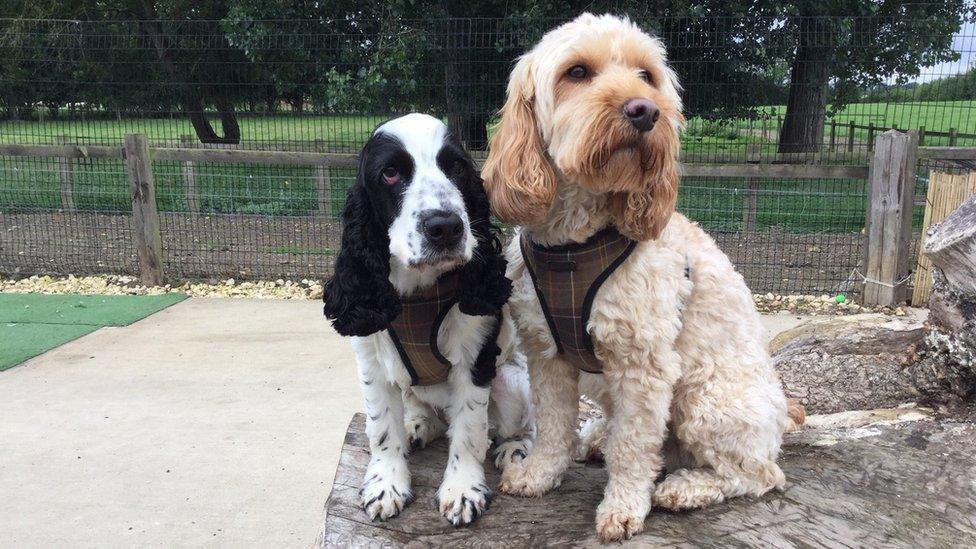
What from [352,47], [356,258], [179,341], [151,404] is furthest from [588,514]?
[352,47]

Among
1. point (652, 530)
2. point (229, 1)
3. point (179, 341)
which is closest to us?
point (652, 530)

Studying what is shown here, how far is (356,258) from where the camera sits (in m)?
2.19

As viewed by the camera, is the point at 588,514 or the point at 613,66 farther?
the point at 588,514

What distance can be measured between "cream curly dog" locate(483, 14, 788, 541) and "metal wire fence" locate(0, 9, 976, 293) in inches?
197

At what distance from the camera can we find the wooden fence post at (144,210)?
776 cm

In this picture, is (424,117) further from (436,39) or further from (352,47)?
(352,47)

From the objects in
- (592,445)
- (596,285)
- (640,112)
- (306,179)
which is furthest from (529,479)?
(306,179)

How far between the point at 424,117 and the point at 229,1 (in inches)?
473

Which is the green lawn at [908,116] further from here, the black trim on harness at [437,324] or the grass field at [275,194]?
the black trim on harness at [437,324]

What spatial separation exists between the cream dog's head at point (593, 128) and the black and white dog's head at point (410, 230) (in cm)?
15

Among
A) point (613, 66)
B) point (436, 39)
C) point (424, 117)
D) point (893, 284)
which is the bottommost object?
point (893, 284)

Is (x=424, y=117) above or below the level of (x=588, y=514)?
above

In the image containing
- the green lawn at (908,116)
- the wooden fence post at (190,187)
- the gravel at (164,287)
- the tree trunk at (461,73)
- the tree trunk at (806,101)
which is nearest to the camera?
the tree trunk at (461,73)

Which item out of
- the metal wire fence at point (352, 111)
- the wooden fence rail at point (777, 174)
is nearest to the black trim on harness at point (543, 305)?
the wooden fence rail at point (777, 174)
